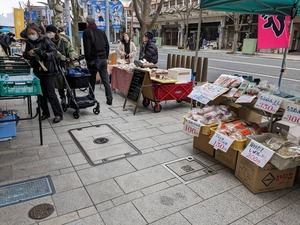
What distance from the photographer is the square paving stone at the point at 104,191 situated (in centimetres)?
288

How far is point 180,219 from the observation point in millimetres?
2562

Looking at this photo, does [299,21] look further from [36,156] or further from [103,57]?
[36,156]

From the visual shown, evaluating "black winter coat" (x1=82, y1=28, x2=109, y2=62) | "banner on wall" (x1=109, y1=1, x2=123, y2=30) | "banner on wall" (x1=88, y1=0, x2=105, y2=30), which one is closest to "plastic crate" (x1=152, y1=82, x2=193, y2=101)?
"black winter coat" (x1=82, y1=28, x2=109, y2=62)

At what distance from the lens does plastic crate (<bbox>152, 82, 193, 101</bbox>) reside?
5812 mm

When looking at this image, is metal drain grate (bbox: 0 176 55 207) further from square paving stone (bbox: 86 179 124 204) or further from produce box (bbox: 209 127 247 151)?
produce box (bbox: 209 127 247 151)

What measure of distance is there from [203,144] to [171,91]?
2229mm

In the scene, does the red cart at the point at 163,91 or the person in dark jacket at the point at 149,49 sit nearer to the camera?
the red cart at the point at 163,91

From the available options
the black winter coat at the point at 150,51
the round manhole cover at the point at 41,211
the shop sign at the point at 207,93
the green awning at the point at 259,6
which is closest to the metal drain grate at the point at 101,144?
the round manhole cover at the point at 41,211

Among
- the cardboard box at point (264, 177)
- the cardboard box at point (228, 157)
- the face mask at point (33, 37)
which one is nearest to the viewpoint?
the cardboard box at point (264, 177)

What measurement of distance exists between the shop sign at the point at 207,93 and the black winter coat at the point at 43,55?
2.71 meters

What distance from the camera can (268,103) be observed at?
3.11 m

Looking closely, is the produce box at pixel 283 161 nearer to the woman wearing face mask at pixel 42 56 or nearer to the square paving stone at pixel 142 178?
the square paving stone at pixel 142 178

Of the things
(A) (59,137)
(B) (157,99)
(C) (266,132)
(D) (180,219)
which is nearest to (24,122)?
(A) (59,137)

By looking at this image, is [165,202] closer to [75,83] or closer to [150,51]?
[75,83]
